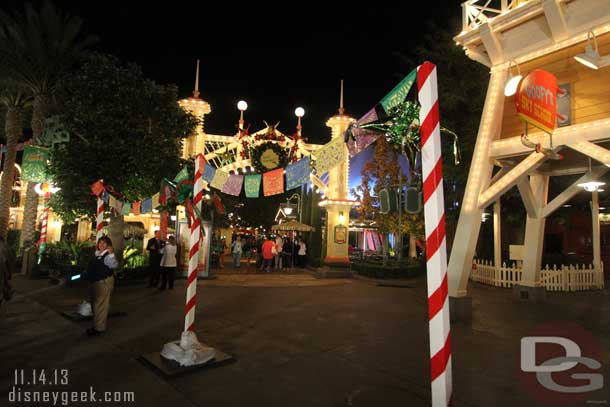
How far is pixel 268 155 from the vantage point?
11.2 meters

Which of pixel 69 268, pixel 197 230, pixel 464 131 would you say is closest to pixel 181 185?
pixel 197 230

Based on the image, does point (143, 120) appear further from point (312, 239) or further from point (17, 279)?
point (312, 239)

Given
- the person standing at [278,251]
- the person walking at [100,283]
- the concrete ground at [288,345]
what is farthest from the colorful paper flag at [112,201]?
the person standing at [278,251]

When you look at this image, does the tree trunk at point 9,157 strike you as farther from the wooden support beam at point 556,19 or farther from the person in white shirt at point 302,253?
the wooden support beam at point 556,19

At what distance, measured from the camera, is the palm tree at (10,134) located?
14609 mm

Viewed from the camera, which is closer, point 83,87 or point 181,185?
point 181,185

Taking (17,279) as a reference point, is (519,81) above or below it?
above

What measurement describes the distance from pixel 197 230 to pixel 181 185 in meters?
4.05

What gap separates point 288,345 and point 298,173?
10.8ft

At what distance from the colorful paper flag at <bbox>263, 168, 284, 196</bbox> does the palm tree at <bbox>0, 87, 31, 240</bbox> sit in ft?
42.4

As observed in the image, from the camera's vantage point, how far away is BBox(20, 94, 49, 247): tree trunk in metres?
13.9

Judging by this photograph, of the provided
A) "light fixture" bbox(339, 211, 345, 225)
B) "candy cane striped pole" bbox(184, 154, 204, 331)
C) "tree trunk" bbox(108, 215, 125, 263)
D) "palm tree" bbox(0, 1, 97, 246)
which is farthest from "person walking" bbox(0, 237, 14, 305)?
"light fixture" bbox(339, 211, 345, 225)

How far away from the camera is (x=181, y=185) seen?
9.10 m

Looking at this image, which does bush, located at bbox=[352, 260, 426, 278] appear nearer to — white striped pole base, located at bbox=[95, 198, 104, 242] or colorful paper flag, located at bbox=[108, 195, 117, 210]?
colorful paper flag, located at bbox=[108, 195, 117, 210]
